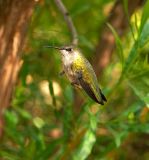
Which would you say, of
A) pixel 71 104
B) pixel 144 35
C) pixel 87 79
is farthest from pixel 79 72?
pixel 71 104

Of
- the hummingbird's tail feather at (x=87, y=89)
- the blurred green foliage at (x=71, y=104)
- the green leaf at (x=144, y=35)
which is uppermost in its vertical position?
the hummingbird's tail feather at (x=87, y=89)

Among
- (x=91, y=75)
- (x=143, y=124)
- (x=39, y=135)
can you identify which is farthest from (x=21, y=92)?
(x=91, y=75)

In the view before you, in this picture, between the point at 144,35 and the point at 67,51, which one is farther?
the point at 144,35

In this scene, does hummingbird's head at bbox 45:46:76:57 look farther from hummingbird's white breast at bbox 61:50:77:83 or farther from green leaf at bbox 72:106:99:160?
green leaf at bbox 72:106:99:160

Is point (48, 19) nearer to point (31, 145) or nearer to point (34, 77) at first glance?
point (34, 77)

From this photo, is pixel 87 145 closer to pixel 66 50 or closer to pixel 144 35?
pixel 144 35

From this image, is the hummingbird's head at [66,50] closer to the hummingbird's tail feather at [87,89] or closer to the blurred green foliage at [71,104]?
the hummingbird's tail feather at [87,89]

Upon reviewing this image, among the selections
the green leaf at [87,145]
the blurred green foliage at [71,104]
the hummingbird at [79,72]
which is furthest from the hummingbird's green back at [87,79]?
the green leaf at [87,145]

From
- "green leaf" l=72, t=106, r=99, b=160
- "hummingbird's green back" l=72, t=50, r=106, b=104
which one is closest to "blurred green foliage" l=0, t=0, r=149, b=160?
"green leaf" l=72, t=106, r=99, b=160
